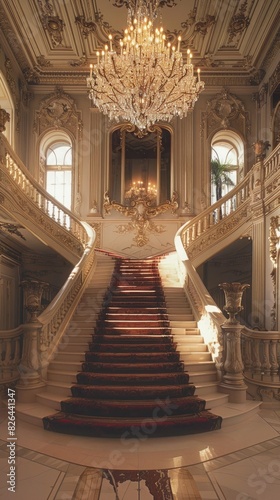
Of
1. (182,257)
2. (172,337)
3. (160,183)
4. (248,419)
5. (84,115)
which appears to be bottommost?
(248,419)

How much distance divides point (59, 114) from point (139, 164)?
2.65 m

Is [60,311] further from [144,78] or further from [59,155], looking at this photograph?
[59,155]

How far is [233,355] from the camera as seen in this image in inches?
220

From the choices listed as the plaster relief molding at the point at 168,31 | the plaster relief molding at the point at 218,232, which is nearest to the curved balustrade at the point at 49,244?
→ the plaster relief molding at the point at 218,232

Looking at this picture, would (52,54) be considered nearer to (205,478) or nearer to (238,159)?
(238,159)

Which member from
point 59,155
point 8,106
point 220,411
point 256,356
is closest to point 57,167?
point 59,155

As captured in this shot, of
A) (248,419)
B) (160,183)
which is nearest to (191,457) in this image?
(248,419)

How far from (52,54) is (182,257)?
6556 millimetres

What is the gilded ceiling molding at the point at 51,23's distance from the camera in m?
9.27

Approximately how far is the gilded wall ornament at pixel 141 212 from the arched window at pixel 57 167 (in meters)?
1.35

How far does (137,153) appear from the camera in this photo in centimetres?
1255

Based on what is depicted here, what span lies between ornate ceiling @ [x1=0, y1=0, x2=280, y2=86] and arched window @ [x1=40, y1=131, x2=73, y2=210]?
1613mm

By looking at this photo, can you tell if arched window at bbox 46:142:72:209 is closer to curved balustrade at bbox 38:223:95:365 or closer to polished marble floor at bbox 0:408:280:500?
curved balustrade at bbox 38:223:95:365

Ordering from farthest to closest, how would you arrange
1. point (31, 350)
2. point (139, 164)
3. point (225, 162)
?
1. point (225, 162)
2. point (139, 164)
3. point (31, 350)
